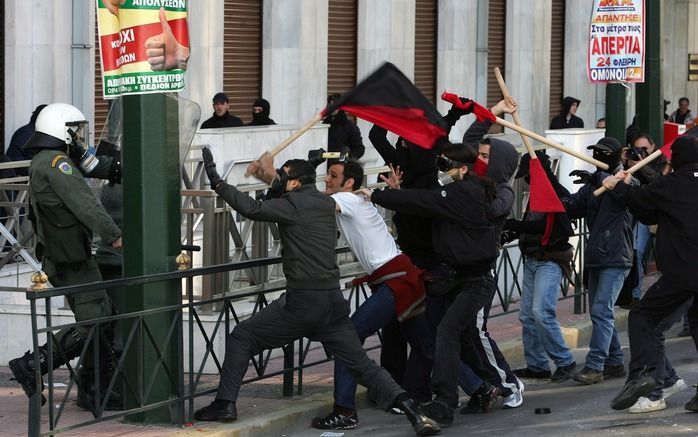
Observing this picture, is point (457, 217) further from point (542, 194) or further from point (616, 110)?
point (616, 110)

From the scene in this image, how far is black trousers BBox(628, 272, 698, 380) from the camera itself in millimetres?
10508

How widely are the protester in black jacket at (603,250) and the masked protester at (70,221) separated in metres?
3.59

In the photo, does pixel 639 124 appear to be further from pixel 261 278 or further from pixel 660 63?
pixel 261 278

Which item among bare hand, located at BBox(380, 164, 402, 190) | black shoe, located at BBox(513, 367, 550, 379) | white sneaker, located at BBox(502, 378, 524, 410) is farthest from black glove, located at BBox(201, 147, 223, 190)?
black shoe, located at BBox(513, 367, 550, 379)

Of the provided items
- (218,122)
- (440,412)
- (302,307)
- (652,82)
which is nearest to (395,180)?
(302,307)

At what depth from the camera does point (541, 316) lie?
11797mm

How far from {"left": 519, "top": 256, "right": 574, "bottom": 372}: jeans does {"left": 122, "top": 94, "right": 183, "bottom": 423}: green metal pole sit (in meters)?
3.15

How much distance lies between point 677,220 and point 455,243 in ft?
4.77

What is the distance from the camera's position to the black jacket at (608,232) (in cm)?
1160

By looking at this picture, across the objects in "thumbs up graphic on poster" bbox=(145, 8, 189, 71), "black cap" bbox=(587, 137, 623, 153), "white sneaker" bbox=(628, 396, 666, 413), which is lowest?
"white sneaker" bbox=(628, 396, 666, 413)

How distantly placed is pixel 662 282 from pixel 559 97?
21327 millimetres

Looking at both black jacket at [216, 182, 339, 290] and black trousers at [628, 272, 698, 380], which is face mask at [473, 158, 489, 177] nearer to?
black trousers at [628, 272, 698, 380]

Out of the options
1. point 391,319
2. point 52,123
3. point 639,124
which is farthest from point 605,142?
point 639,124

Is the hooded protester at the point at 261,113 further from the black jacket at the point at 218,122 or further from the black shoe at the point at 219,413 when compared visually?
the black shoe at the point at 219,413
